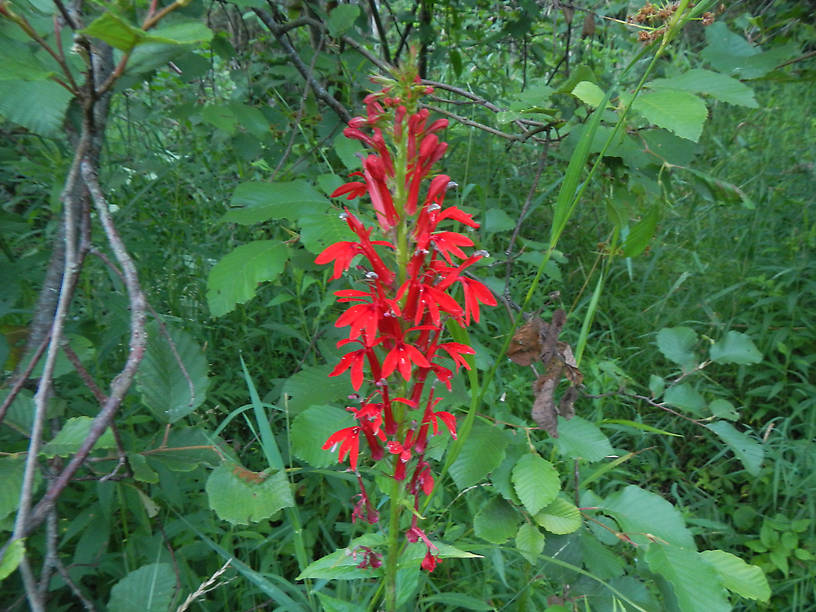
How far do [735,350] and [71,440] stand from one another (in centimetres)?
194

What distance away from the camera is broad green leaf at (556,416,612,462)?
1.51 metres

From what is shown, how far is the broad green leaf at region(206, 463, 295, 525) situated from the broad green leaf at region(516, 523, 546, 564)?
0.60 m

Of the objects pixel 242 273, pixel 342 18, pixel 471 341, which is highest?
pixel 342 18

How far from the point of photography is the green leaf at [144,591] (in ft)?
4.64

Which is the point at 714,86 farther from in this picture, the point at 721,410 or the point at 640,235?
the point at 721,410

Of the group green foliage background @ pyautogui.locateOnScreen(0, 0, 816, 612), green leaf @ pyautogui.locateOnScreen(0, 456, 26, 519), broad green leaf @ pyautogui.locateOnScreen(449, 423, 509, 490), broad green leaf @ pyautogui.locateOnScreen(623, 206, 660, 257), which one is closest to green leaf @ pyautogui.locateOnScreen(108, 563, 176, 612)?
green foliage background @ pyautogui.locateOnScreen(0, 0, 816, 612)

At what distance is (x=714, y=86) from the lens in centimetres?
152

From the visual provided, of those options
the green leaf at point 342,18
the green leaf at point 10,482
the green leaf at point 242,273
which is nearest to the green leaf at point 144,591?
the green leaf at point 10,482

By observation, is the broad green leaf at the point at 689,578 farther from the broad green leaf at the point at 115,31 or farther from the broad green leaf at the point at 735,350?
the broad green leaf at the point at 115,31

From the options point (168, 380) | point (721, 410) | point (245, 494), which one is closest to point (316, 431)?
point (245, 494)

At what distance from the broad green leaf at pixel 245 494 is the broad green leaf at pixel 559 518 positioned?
63 cm

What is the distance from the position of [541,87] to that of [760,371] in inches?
89.0

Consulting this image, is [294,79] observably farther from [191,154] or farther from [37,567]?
[37,567]

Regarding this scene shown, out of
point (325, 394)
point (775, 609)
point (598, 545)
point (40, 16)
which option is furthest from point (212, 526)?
point (775, 609)
